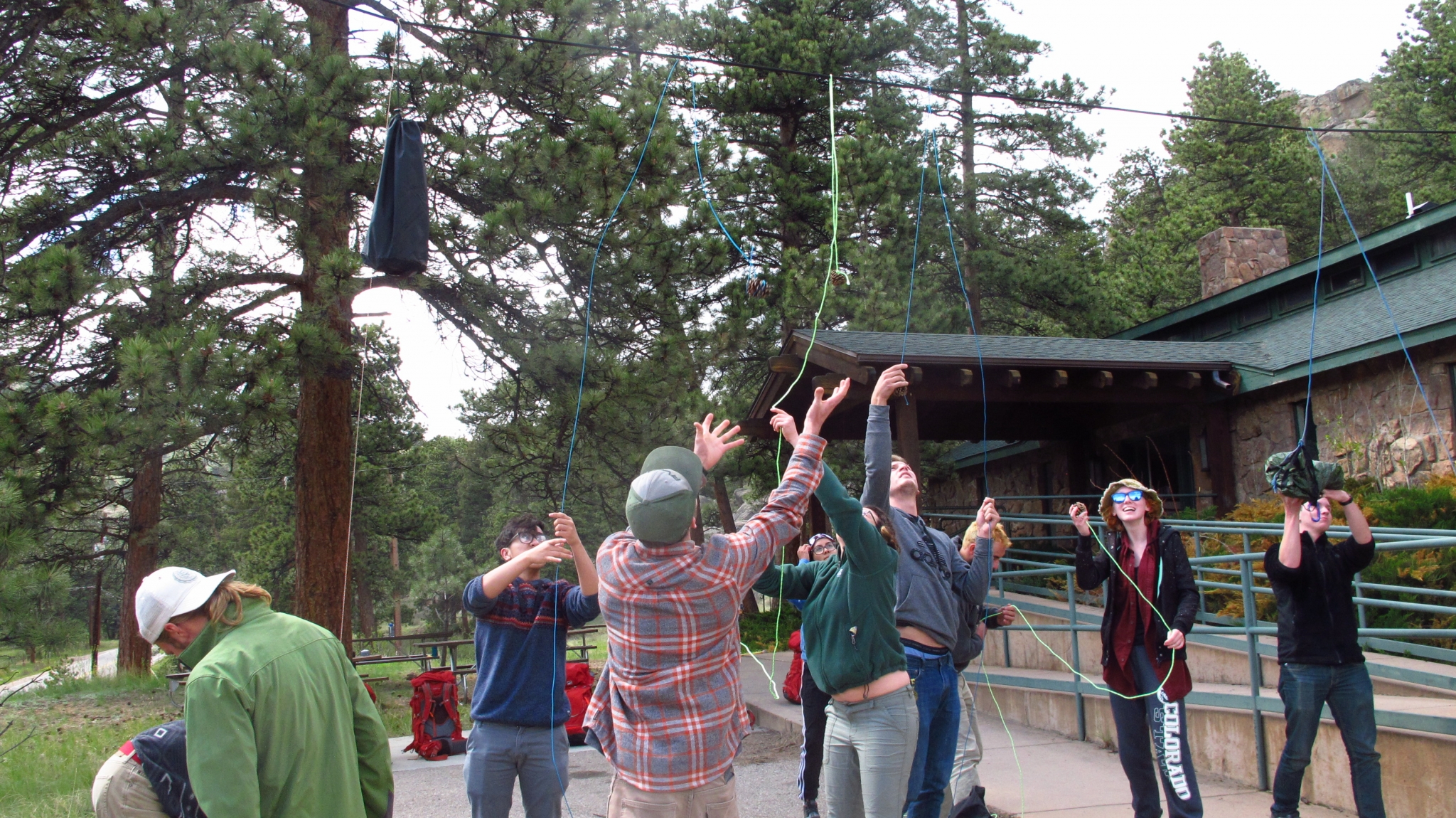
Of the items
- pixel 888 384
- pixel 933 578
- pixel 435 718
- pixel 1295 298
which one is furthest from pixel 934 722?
pixel 1295 298

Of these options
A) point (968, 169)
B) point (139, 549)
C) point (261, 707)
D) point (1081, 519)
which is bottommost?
point (261, 707)

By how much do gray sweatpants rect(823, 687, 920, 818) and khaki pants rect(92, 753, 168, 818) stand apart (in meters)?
2.07

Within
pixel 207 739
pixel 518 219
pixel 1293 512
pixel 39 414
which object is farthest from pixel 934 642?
pixel 39 414

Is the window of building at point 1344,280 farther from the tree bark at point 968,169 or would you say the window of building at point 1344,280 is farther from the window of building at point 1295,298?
the tree bark at point 968,169

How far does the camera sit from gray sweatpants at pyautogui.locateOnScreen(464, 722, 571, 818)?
Result: 11.9 ft

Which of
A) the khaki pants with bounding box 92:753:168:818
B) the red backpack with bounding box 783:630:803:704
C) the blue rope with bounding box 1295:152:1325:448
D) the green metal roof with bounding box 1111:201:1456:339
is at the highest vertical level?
the green metal roof with bounding box 1111:201:1456:339

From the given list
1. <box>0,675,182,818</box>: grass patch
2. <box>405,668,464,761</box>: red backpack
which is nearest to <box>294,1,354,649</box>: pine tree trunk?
<box>405,668,464,761</box>: red backpack

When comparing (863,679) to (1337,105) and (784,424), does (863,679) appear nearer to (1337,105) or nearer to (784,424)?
(784,424)

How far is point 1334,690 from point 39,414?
827 cm

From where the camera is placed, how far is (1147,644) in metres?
4.24

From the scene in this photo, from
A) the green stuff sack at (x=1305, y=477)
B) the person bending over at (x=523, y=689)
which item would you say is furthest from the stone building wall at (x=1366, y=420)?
the person bending over at (x=523, y=689)

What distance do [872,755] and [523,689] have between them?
1.28 m

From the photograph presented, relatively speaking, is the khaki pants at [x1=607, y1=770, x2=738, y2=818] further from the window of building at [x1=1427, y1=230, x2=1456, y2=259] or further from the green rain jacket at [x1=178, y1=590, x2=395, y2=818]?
the window of building at [x1=1427, y1=230, x2=1456, y2=259]

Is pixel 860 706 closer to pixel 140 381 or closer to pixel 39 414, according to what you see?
pixel 140 381
